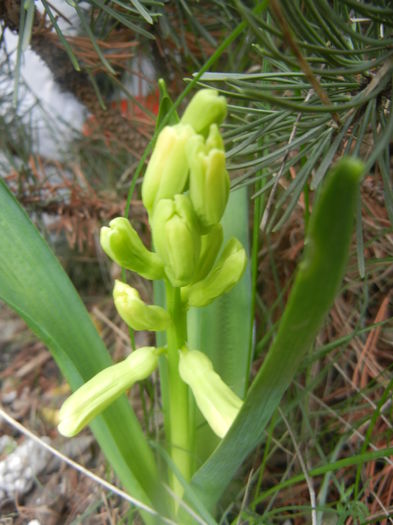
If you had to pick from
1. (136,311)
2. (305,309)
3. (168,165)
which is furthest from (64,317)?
(305,309)

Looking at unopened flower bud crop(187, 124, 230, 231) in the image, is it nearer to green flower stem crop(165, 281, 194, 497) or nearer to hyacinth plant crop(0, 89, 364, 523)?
hyacinth plant crop(0, 89, 364, 523)

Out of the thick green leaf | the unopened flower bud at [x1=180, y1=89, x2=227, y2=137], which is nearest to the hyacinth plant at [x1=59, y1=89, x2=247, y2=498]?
the unopened flower bud at [x1=180, y1=89, x2=227, y2=137]

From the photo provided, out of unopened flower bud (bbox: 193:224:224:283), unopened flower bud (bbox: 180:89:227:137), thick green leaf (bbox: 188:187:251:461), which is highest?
unopened flower bud (bbox: 180:89:227:137)

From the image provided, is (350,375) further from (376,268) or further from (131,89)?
(131,89)

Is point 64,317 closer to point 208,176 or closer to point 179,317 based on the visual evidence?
point 179,317

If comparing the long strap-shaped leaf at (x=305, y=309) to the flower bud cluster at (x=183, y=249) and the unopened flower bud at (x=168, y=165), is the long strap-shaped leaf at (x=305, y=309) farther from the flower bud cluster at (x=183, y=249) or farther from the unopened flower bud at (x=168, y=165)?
the unopened flower bud at (x=168, y=165)

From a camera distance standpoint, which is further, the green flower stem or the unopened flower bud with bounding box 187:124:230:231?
the green flower stem

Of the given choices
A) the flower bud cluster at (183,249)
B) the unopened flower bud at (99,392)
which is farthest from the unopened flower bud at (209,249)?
the unopened flower bud at (99,392)
